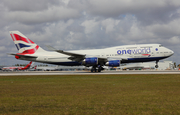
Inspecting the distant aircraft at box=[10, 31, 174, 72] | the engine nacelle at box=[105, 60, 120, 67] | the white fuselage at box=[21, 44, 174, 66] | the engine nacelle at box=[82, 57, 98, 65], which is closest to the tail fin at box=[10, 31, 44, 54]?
the distant aircraft at box=[10, 31, 174, 72]

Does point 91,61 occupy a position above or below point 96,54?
below

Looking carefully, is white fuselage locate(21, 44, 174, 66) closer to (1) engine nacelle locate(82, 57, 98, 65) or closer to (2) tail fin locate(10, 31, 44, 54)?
(1) engine nacelle locate(82, 57, 98, 65)

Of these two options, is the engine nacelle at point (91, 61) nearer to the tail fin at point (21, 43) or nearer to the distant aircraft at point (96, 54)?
the distant aircraft at point (96, 54)

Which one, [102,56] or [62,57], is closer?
[102,56]

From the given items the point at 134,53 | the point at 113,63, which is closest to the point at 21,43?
the point at 113,63

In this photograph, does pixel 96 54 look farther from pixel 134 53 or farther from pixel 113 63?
pixel 134 53

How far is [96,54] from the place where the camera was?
47.2 metres

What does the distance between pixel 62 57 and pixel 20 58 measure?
1144 cm

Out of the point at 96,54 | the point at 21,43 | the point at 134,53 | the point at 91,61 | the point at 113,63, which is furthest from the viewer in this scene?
the point at 21,43
